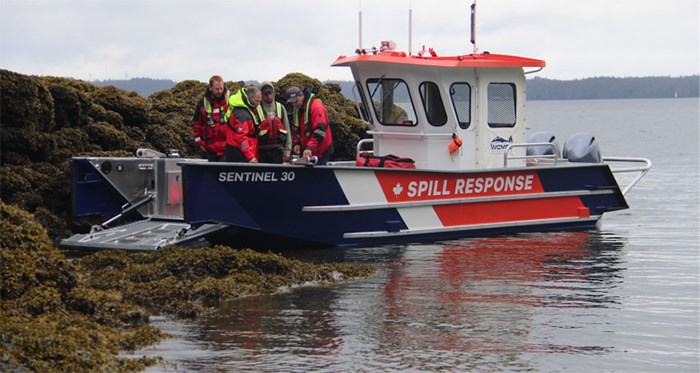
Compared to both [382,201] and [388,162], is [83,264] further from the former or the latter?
[388,162]

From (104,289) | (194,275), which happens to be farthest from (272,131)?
(104,289)

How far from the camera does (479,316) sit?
898cm

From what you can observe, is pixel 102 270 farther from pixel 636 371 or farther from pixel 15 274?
pixel 636 371

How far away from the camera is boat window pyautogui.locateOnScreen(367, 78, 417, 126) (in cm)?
1289

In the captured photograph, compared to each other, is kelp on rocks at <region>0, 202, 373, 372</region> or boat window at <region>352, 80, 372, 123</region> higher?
boat window at <region>352, 80, 372, 123</region>

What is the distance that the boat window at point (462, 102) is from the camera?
1287 cm

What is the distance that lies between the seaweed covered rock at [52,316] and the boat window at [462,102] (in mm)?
5488

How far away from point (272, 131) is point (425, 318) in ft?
12.3

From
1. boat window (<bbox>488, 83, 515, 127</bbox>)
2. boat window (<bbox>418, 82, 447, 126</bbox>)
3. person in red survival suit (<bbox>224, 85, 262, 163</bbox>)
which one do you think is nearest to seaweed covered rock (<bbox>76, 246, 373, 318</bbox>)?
person in red survival suit (<bbox>224, 85, 262, 163</bbox>)

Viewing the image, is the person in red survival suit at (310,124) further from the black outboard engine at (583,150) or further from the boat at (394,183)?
the black outboard engine at (583,150)

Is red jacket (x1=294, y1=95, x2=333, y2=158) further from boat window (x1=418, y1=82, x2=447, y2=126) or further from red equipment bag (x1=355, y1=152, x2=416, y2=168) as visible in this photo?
boat window (x1=418, y1=82, x2=447, y2=126)

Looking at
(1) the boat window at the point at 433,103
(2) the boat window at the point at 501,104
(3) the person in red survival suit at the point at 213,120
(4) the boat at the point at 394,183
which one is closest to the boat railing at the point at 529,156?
(4) the boat at the point at 394,183

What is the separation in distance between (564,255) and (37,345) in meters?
7.12

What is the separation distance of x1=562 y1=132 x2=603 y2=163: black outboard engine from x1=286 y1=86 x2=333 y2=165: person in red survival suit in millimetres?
3790
